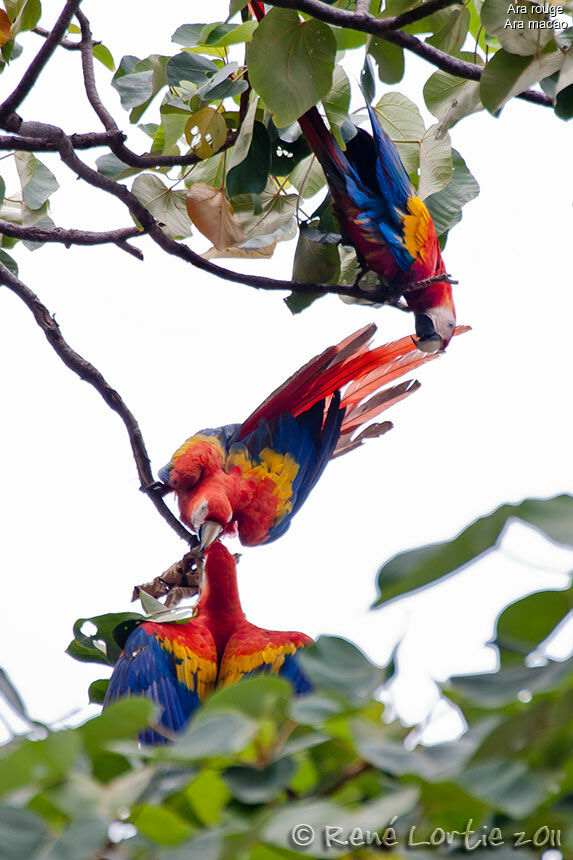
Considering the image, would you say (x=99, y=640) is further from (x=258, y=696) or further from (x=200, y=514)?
(x=258, y=696)

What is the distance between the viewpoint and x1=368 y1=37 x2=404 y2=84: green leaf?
132 centimetres

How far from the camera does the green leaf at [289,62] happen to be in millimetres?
1146

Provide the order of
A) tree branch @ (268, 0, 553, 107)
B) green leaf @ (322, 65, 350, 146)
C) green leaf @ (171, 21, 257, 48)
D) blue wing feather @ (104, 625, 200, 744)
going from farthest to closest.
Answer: blue wing feather @ (104, 625, 200, 744) → green leaf @ (322, 65, 350, 146) → green leaf @ (171, 21, 257, 48) → tree branch @ (268, 0, 553, 107)

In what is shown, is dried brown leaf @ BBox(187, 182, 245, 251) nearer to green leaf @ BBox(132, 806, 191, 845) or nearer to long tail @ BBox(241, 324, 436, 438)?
long tail @ BBox(241, 324, 436, 438)

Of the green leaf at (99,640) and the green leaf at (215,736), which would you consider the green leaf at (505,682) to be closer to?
the green leaf at (215,736)

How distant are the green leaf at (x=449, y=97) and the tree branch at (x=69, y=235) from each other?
1.80 ft

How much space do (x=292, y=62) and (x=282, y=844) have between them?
105 centimetres

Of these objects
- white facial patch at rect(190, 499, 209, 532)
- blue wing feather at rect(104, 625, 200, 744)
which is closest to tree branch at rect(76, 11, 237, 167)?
white facial patch at rect(190, 499, 209, 532)

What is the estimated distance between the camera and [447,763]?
14.0 inches

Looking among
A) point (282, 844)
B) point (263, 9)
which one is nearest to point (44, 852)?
point (282, 844)

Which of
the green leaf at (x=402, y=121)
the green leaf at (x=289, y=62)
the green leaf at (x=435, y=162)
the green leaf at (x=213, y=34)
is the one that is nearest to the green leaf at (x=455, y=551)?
the green leaf at (x=289, y=62)

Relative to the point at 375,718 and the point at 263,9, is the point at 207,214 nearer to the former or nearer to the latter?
the point at 263,9

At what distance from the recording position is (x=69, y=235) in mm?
1537

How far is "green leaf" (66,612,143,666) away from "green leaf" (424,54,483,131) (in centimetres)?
98
